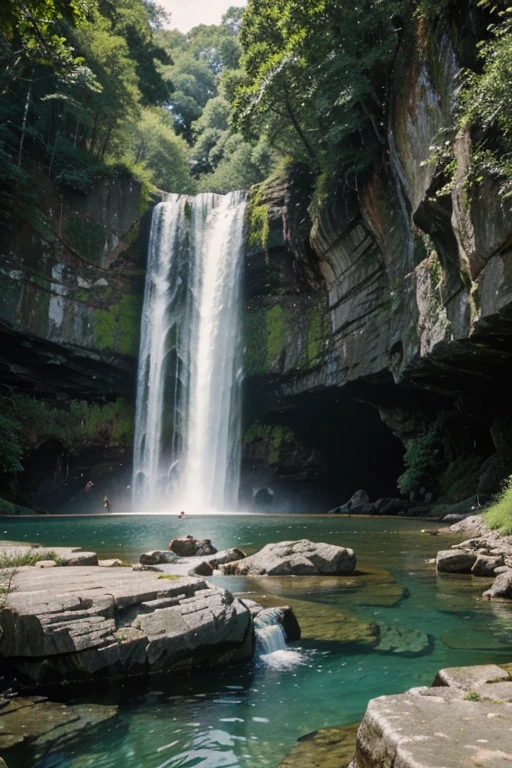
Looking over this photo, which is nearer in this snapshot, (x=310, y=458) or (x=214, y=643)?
(x=214, y=643)

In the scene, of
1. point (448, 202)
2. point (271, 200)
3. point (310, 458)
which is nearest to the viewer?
point (448, 202)

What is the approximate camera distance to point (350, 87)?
1794 cm

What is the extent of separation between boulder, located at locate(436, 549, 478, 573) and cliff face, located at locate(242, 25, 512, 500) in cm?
474

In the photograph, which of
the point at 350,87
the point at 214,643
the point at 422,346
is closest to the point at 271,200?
the point at 350,87

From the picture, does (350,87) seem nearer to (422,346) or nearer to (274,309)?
(422,346)

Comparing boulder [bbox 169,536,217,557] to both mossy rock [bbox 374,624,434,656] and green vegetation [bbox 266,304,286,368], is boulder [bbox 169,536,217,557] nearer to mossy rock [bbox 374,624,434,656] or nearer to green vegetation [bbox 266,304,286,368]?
mossy rock [bbox 374,624,434,656]

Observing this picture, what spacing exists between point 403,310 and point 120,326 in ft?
49.7

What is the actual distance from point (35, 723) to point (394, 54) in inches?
687

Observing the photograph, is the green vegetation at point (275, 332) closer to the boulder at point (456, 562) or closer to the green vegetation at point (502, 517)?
the green vegetation at point (502, 517)

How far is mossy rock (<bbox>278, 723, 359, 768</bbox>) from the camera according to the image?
3684mm

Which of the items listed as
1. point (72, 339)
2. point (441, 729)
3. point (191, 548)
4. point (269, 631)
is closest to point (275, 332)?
point (72, 339)

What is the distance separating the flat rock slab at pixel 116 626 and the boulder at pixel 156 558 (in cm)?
408

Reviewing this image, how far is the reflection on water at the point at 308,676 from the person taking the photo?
402 centimetres

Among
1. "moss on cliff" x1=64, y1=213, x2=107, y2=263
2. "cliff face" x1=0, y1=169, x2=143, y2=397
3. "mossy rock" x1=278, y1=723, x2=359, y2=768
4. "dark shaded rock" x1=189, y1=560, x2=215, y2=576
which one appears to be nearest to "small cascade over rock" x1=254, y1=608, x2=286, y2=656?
"mossy rock" x1=278, y1=723, x2=359, y2=768
